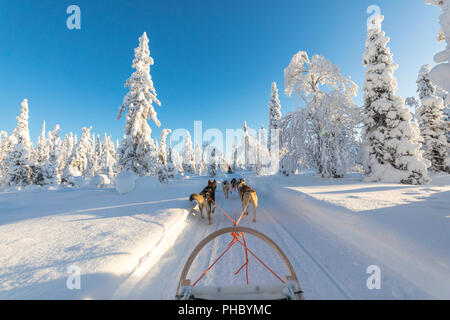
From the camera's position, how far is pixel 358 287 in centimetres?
235

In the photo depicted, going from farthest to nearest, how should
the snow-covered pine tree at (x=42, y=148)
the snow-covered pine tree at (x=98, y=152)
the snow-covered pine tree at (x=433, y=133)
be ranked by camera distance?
the snow-covered pine tree at (x=98, y=152), the snow-covered pine tree at (x=42, y=148), the snow-covered pine tree at (x=433, y=133)

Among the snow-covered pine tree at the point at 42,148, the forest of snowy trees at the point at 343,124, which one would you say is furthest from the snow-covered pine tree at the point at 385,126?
the snow-covered pine tree at the point at 42,148

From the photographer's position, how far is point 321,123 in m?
12.0

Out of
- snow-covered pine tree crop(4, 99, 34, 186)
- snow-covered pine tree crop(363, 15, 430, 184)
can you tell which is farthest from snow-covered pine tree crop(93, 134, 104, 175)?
snow-covered pine tree crop(363, 15, 430, 184)

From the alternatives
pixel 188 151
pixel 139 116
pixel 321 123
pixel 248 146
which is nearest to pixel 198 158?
pixel 188 151

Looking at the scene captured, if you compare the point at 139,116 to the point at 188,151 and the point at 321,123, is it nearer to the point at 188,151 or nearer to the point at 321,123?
the point at 321,123

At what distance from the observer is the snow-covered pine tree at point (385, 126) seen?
10.1m

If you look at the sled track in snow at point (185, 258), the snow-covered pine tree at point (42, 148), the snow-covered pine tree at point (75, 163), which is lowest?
the sled track in snow at point (185, 258)

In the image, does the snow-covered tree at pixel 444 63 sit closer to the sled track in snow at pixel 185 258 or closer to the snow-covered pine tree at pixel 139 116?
the sled track in snow at pixel 185 258

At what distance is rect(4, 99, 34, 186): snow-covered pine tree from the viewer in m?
21.4

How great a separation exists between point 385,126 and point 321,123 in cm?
400

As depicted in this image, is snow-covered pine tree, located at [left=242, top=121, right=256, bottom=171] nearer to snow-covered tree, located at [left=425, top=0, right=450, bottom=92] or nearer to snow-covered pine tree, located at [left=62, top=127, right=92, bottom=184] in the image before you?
snow-covered pine tree, located at [left=62, top=127, right=92, bottom=184]

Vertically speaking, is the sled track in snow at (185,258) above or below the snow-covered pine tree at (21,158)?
below

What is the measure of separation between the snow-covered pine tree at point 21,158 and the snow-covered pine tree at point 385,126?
37732 mm
